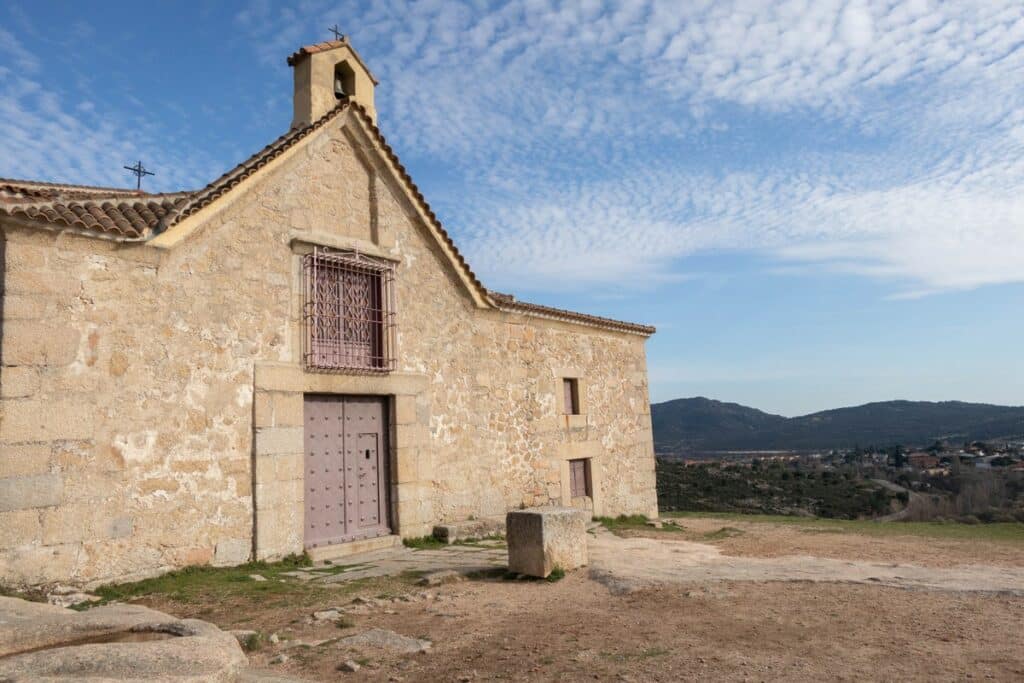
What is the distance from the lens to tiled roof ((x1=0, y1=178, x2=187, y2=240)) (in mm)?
5930

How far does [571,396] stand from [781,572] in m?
5.80

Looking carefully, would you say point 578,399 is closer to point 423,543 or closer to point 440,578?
point 423,543

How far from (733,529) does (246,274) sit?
8.70 meters

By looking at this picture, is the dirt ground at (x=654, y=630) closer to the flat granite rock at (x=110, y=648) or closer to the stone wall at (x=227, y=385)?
the flat granite rock at (x=110, y=648)

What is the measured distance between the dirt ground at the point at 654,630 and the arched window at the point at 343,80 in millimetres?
7251

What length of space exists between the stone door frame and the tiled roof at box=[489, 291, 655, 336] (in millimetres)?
2498

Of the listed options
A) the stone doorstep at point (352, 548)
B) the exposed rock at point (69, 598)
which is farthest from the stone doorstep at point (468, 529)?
the exposed rock at point (69, 598)

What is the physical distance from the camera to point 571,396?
39.5 ft

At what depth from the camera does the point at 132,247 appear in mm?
6539

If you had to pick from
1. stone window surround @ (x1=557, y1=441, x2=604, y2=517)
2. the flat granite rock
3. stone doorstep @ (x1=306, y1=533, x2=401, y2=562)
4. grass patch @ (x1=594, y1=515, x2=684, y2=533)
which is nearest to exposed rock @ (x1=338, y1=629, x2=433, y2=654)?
the flat granite rock

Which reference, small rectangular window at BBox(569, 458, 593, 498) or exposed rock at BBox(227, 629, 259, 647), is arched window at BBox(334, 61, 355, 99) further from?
exposed rock at BBox(227, 629, 259, 647)

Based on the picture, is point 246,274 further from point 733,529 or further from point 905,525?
point 905,525

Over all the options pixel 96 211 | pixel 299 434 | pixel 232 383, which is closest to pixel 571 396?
pixel 299 434

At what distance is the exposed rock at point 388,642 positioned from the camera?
4.26m
